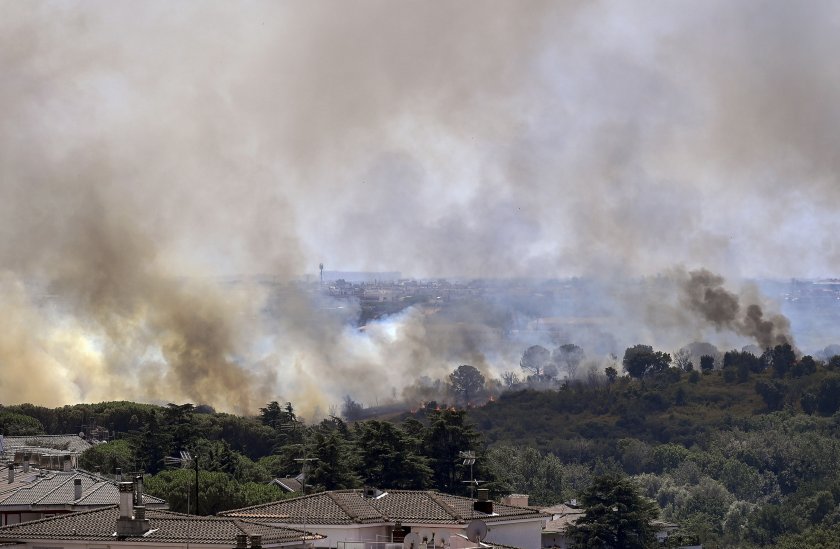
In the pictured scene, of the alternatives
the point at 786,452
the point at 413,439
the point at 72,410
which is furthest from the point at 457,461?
the point at 786,452

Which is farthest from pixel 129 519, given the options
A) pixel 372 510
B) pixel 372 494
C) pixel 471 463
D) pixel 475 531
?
pixel 471 463

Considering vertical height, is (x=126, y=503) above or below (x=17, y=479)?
below

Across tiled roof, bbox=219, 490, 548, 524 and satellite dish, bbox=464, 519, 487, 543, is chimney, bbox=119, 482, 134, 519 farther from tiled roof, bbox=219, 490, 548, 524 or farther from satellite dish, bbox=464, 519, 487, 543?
tiled roof, bbox=219, 490, 548, 524

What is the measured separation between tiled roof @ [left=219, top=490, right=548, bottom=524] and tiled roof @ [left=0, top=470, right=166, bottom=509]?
9.28m

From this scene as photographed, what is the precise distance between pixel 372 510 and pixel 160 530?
12414mm

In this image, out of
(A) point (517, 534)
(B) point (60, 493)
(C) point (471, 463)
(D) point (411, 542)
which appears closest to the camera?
(D) point (411, 542)

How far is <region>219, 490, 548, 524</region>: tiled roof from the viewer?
69.9 m

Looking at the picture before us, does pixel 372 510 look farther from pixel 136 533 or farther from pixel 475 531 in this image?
pixel 136 533

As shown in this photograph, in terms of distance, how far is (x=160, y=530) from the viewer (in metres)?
60.8

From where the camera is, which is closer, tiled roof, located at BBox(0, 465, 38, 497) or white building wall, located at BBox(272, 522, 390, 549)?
white building wall, located at BBox(272, 522, 390, 549)

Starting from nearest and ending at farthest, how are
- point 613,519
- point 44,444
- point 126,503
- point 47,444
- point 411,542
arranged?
point 126,503, point 411,542, point 613,519, point 44,444, point 47,444

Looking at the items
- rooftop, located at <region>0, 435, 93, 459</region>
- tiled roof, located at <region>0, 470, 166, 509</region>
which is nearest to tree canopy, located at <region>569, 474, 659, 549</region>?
tiled roof, located at <region>0, 470, 166, 509</region>

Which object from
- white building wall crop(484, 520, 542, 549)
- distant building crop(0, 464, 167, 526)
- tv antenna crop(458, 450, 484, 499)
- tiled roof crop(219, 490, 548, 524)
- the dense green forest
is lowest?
white building wall crop(484, 520, 542, 549)

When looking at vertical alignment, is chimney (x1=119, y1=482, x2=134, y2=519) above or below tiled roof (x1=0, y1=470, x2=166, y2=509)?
below
